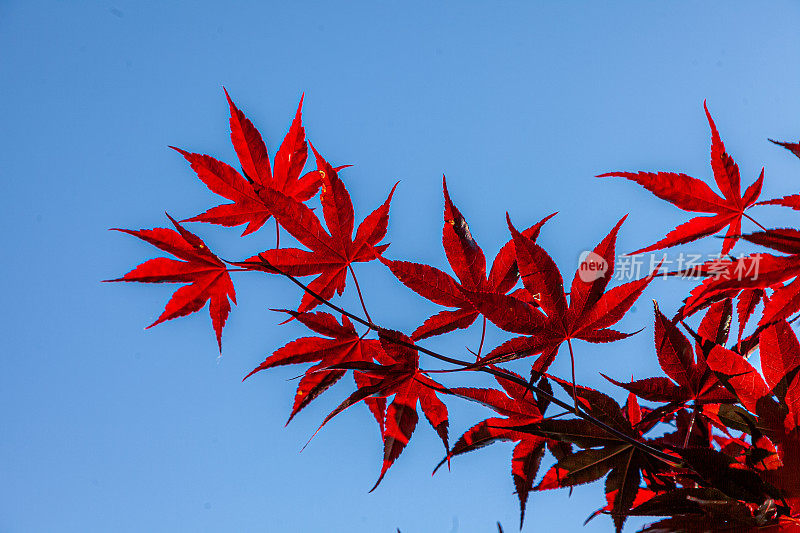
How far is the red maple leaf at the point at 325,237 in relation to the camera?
80cm

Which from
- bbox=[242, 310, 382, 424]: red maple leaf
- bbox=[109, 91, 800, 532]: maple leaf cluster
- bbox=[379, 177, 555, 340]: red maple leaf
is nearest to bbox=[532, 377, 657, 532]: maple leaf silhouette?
bbox=[109, 91, 800, 532]: maple leaf cluster

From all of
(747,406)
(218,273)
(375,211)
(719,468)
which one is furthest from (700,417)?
(218,273)

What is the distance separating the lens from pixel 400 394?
847mm

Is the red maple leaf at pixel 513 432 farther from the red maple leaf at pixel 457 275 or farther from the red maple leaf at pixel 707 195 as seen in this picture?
the red maple leaf at pixel 707 195

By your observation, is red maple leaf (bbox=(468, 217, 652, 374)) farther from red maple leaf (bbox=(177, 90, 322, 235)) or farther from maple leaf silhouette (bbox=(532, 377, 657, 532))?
red maple leaf (bbox=(177, 90, 322, 235))

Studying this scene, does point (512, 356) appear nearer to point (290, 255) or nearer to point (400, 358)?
point (400, 358)

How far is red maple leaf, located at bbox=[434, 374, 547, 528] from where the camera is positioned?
78 centimetres

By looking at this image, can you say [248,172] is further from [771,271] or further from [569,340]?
[771,271]

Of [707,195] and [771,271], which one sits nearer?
[771,271]

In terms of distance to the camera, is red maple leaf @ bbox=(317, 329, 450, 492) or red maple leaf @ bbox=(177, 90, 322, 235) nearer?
red maple leaf @ bbox=(317, 329, 450, 492)

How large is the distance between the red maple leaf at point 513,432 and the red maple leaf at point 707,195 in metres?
0.29

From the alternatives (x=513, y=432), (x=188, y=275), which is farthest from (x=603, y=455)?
(x=188, y=275)

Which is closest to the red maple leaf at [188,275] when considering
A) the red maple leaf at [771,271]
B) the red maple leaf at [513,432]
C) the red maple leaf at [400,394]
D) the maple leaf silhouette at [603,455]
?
the red maple leaf at [400,394]

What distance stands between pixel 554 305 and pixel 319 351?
40 cm
